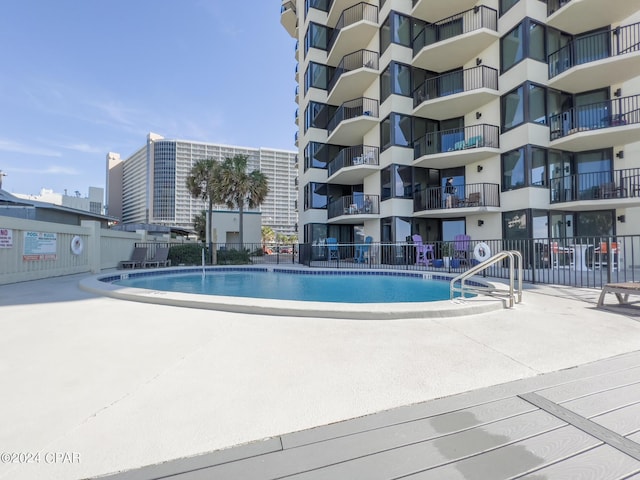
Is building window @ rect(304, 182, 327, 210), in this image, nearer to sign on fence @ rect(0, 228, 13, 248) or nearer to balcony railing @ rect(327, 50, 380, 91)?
balcony railing @ rect(327, 50, 380, 91)

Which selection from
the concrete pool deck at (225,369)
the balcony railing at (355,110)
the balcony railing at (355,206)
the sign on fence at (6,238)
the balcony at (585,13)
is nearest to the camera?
the concrete pool deck at (225,369)

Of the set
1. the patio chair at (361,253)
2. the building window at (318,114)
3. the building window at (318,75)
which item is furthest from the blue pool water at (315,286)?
the building window at (318,75)

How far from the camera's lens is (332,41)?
18.8 metres

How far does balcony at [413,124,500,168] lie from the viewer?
1338 cm

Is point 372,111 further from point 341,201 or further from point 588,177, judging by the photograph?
point 588,177

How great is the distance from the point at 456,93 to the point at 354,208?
24.1 feet

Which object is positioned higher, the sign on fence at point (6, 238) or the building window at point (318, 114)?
the building window at point (318, 114)

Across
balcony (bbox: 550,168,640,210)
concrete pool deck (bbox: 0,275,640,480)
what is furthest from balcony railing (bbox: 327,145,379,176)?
concrete pool deck (bbox: 0,275,640,480)

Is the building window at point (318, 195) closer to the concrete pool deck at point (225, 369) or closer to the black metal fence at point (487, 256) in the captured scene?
the black metal fence at point (487, 256)

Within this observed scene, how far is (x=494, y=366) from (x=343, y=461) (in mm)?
1991

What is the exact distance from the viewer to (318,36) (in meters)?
19.7

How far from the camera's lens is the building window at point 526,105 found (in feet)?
39.7

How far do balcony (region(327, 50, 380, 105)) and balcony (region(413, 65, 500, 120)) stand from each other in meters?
3.12

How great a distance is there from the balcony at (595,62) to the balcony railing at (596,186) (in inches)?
147
